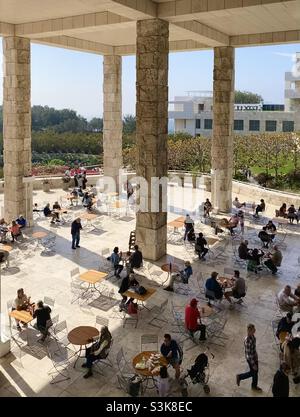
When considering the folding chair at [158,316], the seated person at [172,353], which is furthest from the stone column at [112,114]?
the seated person at [172,353]

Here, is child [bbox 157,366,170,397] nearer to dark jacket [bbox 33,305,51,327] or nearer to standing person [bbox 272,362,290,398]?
standing person [bbox 272,362,290,398]

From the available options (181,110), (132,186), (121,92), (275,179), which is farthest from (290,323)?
(181,110)

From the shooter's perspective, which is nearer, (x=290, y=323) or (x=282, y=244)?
(x=290, y=323)

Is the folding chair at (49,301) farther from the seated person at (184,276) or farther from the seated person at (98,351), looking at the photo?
the seated person at (184,276)

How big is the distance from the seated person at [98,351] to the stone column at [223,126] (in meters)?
14.2

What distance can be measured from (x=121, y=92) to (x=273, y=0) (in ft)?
46.7

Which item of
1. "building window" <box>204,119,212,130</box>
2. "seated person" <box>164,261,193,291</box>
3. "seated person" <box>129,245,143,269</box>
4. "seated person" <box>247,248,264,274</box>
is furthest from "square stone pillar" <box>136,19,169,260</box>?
"building window" <box>204,119,212,130</box>

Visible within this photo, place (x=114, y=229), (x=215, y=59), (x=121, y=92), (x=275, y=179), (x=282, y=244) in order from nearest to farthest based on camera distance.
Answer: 1. (x=282, y=244)
2. (x=114, y=229)
3. (x=215, y=59)
4. (x=121, y=92)
5. (x=275, y=179)

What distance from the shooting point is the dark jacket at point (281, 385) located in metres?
7.01

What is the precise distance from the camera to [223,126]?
68.5 feet

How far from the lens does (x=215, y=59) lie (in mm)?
20359

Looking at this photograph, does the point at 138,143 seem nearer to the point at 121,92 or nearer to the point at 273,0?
the point at 273,0

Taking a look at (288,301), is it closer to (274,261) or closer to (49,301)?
(274,261)

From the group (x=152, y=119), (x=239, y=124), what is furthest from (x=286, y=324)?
(x=239, y=124)
